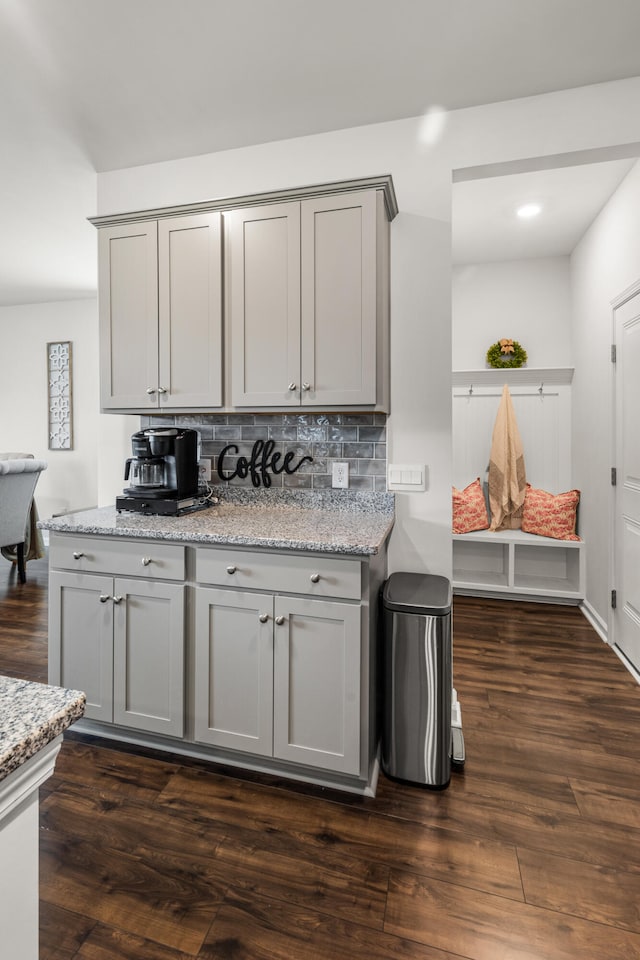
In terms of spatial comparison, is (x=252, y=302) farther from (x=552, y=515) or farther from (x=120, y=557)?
(x=552, y=515)

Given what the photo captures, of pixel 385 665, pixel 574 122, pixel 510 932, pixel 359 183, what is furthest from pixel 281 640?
pixel 574 122

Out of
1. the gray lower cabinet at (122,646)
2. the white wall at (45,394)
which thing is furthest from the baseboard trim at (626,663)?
the white wall at (45,394)

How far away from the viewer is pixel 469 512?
4.13 metres

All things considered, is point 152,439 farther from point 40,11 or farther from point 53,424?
point 53,424

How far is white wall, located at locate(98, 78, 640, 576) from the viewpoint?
2193 mm

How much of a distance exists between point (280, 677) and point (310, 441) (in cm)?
113

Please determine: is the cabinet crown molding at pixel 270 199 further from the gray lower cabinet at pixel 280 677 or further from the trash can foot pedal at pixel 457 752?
the trash can foot pedal at pixel 457 752

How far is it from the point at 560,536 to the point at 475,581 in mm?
743

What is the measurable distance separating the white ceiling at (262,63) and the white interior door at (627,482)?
1268 millimetres

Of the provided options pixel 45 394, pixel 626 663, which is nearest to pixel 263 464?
pixel 626 663

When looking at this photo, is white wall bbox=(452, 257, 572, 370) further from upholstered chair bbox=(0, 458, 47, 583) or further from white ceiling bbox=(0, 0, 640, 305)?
upholstered chair bbox=(0, 458, 47, 583)

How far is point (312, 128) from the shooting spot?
95.0 inches

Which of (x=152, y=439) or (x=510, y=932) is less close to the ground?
(x=152, y=439)

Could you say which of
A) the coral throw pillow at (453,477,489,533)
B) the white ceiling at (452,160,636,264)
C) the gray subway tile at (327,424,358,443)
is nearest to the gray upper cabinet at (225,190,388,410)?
the gray subway tile at (327,424,358,443)
